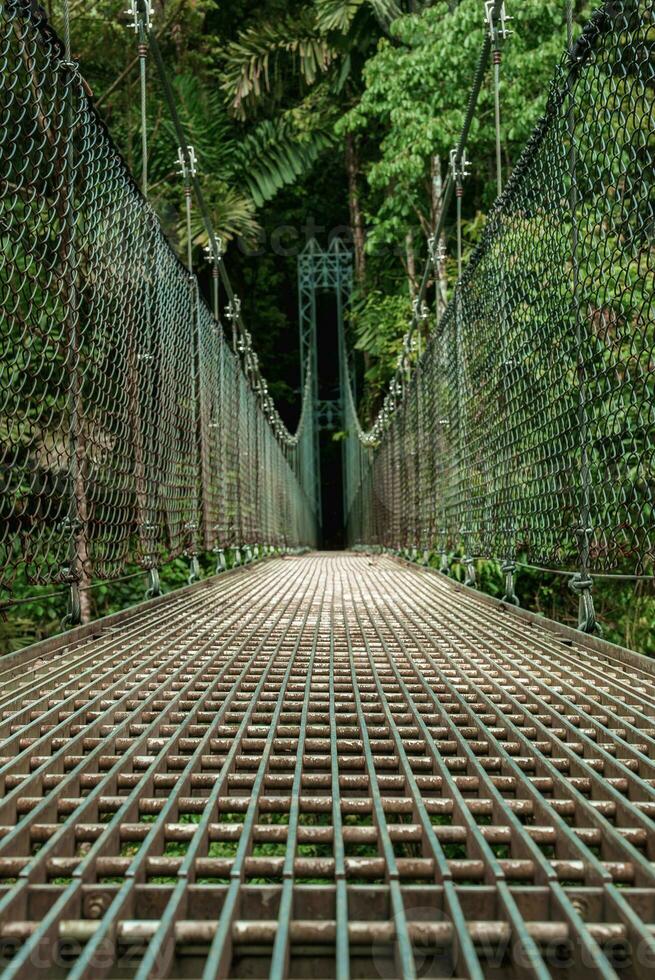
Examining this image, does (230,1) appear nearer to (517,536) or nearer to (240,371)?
(240,371)

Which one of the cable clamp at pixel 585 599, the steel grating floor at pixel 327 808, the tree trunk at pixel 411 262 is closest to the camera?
the steel grating floor at pixel 327 808

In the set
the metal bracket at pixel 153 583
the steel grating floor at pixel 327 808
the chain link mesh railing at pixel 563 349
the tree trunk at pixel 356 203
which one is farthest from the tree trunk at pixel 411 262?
the steel grating floor at pixel 327 808

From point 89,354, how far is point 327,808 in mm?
1261

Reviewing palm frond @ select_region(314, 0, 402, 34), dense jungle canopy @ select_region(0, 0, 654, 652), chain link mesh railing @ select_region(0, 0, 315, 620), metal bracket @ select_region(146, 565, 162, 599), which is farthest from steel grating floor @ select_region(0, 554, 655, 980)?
palm frond @ select_region(314, 0, 402, 34)

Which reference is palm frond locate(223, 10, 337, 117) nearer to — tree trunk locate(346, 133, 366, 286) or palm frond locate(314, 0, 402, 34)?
palm frond locate(314, 0, 402, 34)

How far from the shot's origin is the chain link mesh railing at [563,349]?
1.41m

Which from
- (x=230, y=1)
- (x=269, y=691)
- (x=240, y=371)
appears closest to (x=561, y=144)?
(x=269, y=691)

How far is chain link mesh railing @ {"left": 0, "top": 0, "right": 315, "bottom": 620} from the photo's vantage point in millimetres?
1460

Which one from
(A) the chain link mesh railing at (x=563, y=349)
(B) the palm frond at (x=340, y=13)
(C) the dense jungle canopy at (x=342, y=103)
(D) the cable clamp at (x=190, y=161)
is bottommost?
(A) the chain link mesh railing at (x=563, y=349)

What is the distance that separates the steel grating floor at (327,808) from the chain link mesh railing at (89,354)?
31cm

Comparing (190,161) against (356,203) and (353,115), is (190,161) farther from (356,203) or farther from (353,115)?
(356,203)

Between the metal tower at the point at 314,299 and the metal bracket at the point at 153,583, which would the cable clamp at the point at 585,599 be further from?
the metal tower at the point at 314,299

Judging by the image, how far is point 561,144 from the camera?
5.80 feet

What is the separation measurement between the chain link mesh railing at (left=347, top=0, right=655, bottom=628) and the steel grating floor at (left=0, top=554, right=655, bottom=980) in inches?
12.7
